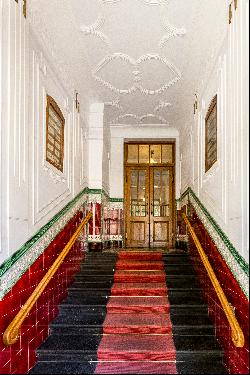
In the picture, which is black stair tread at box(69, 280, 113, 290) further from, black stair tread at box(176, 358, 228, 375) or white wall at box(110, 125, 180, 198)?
white wall at box(110, 125, 180, 198)

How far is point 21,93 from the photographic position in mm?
3729

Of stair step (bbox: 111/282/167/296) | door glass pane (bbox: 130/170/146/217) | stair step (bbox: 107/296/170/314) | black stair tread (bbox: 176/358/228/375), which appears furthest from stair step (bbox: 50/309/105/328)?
door glass pane (bbox: 130/170/146/217)

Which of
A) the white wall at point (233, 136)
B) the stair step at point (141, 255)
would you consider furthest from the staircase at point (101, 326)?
the white wall at point (233, 136)

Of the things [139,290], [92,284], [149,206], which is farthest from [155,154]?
[139,290]

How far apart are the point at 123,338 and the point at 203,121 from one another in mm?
3263

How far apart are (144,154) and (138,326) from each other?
6.64 m

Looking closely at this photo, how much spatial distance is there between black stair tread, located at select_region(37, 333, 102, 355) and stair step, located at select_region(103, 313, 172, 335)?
0.20 meters

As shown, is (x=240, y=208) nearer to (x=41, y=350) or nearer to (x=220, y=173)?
(x=220, y=173)

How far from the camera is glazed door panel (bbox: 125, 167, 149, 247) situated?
10492 mm

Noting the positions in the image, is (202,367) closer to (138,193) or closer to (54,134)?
(54,134)

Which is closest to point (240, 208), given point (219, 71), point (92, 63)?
point (219, 71)

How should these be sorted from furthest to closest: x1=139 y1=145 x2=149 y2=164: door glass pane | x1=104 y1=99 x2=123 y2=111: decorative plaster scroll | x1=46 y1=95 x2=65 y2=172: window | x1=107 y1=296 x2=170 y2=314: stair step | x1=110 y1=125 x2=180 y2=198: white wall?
x1=139 y1=145 x2=149 y2=164: door glass pane, x1=110 y1=125 x2=180 y2=198: white wall, x1=104 y1=99 x2=123 y2=111: decorative plaster scroll, x1=107 y1=296 x2=170 y2=314: stair step, x1=46 y1=95 x2=65 y2=172: window

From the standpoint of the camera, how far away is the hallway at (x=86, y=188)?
11.1 ft

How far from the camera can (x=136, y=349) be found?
13.4 ft
